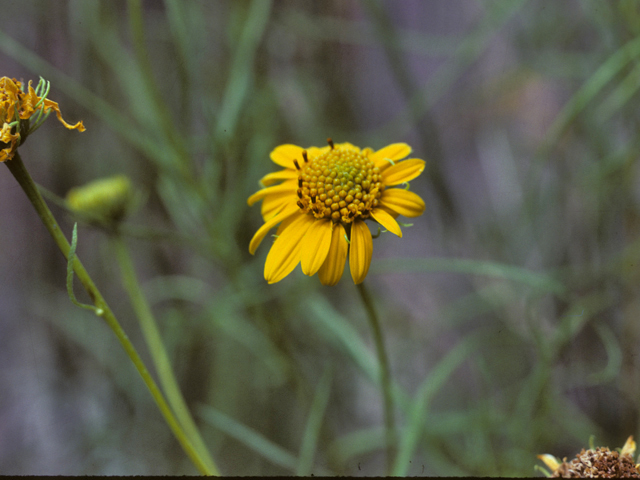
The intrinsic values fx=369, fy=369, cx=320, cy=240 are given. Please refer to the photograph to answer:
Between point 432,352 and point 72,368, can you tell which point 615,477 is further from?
point 72,368

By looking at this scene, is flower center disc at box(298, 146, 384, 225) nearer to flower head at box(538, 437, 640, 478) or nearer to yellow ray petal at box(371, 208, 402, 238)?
yellow ray petal at box(371, 208, 402, 238)

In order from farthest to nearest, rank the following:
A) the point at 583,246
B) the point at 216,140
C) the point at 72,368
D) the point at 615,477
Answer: the point at 72,368 → the point at 583,246 → the point at 216,140 → the point at 615,477

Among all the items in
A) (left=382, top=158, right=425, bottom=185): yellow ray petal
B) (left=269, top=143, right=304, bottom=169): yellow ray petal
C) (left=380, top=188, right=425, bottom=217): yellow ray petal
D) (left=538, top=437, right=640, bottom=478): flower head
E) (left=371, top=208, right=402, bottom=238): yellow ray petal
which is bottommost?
(left=538, top=437, right=640, bottom=478): flower head

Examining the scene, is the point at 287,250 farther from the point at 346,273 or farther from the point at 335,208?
the point at 346,273

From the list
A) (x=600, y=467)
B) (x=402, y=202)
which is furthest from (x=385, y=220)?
(x=600, y=467)

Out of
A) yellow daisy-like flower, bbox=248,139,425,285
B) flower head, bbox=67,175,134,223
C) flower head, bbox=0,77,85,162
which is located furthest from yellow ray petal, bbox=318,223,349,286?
flower head, bbox=67,175,134,223

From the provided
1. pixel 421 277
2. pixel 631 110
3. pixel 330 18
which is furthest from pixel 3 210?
pixel 631 110

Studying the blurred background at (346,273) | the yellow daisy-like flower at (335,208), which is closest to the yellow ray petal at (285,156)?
the yellow daisy-like flower at (335,208)

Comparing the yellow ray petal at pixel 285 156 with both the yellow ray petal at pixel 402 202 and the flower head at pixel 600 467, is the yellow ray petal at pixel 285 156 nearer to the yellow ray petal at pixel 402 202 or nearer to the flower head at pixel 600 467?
the yellow ray petal at pixel 402 202
